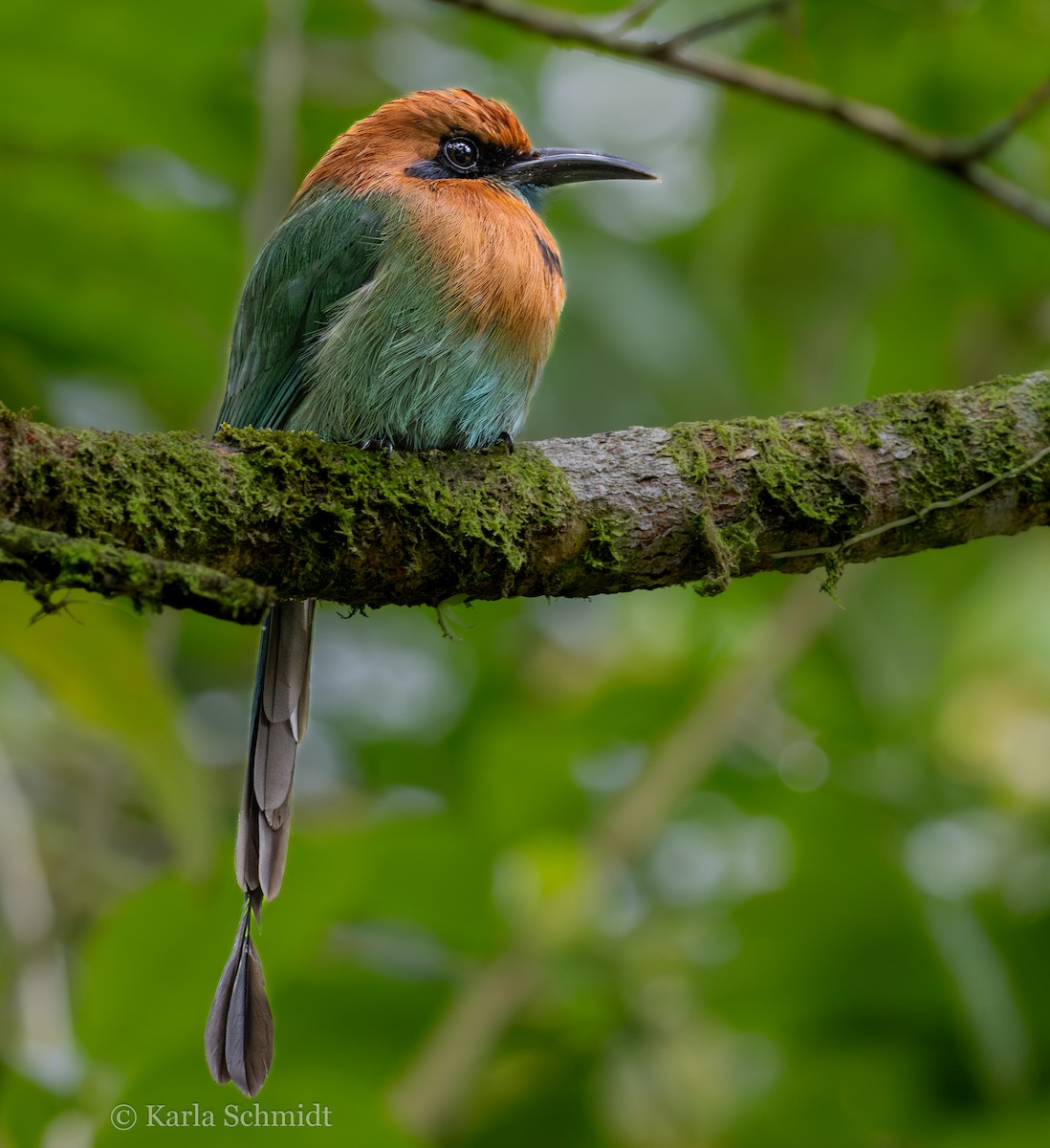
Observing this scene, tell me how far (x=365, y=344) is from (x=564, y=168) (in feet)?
2.74

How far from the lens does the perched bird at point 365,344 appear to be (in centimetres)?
262

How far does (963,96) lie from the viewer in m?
3.62

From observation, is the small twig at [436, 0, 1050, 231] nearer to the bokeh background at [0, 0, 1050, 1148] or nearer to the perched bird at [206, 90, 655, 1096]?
the bokeh background at [0, 0, 1050, 1148]

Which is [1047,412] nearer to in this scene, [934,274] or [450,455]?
[450,455]

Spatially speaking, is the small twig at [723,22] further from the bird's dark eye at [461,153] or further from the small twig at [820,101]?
the bird's dark eye at [461,153]

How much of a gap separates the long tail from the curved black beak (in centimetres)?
116

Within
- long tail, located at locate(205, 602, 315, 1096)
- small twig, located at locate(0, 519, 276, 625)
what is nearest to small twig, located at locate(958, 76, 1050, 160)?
long tail, located at locate(205, 602, 315, 1096)

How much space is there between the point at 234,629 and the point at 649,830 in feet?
4.72

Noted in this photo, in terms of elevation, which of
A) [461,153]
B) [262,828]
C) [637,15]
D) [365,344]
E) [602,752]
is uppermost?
[637,15]

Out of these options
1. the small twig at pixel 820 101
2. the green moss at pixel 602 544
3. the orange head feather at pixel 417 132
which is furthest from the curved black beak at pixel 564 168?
the green moss at pixel 602 544

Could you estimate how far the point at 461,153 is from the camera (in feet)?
10.4

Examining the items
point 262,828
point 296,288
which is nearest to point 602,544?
point 262,828

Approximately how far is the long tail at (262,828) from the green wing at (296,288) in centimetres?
49

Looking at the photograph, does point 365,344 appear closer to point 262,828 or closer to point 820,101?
point 262,828
